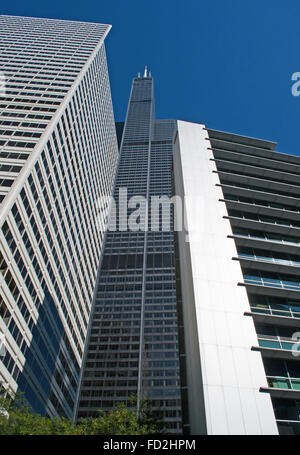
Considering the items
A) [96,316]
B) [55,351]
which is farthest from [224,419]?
[96,316]

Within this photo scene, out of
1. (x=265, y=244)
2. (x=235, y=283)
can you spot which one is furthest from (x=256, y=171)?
(x=235, y=283)

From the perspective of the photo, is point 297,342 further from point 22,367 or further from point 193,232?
point 22,367

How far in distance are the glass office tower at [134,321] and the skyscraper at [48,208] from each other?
2316 cm

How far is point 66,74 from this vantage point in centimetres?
8231

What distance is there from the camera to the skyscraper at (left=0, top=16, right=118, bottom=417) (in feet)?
141

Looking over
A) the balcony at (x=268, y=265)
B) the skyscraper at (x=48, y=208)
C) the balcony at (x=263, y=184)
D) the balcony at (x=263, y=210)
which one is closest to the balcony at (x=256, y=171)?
the balcony at (x=263, y=184)

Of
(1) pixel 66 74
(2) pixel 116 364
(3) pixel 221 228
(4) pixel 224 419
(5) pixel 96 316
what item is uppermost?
(1) pixel 66 74

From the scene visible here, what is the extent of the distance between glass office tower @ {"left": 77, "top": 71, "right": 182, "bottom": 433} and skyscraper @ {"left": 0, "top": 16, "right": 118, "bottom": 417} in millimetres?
23161

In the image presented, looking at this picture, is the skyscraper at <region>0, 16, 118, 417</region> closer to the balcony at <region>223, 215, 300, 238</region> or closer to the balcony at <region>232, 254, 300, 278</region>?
the balcony at <region>223, 215, 300, 238</region>

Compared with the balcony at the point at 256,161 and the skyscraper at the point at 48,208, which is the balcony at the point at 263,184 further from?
the skyscraper at the point at 48,208

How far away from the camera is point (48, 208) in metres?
54.4

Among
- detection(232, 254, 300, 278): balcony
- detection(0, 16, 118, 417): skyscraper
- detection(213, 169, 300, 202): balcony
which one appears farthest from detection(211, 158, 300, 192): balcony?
detection(0, 16, 118, 417): skyscraper

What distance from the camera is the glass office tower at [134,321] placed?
3620 inches
